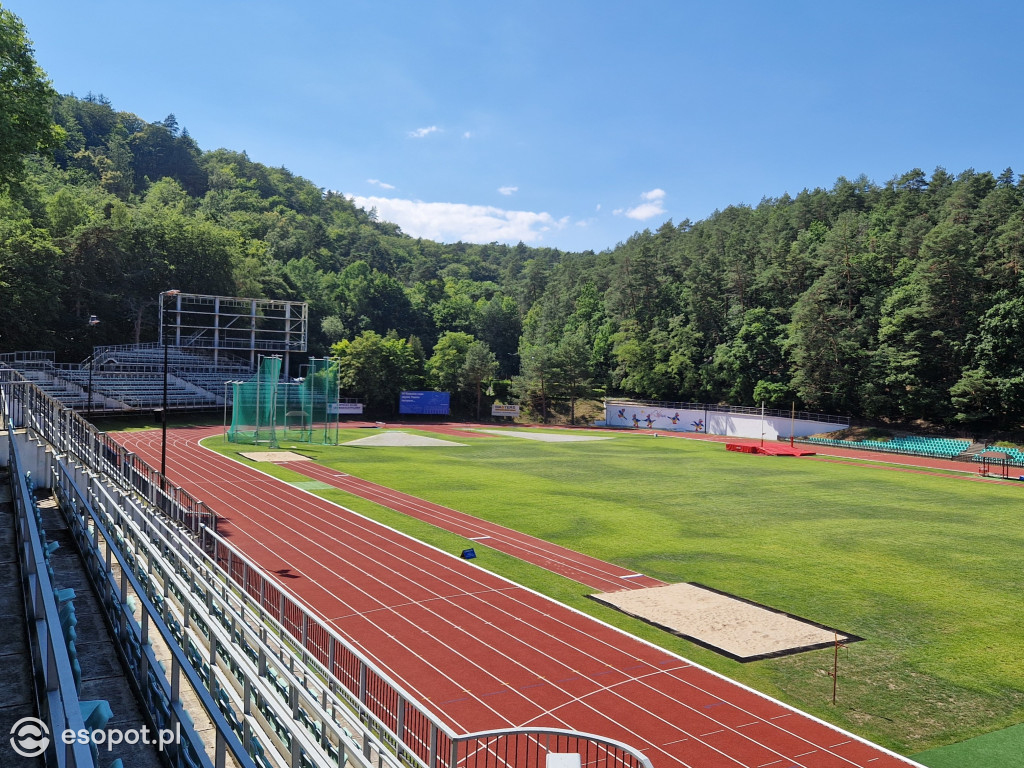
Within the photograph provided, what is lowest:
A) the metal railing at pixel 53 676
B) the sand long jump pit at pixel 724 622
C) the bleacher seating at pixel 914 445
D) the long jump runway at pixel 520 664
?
the long jump runway at pixel 520 664

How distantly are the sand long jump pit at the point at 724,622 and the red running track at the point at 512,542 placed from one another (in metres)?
0.86

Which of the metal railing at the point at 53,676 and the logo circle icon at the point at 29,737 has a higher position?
the metal railing at the point at 53,676

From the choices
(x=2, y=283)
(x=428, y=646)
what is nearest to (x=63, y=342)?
(x=2, y=283)

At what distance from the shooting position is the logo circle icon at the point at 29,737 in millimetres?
4941

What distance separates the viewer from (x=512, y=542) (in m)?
20.8

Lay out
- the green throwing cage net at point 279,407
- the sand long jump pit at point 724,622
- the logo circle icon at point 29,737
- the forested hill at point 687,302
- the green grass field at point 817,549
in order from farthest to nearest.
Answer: the forested hill at point 687,302 → the green throwing cage net at point 279,407 → the sand long jump pit at point 724,622 → the green grass field at point 817,549 → the logo circle icon at point 29,737

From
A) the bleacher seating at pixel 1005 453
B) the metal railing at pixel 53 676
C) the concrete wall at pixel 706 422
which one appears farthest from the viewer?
the concrete wall at pixel 706 422

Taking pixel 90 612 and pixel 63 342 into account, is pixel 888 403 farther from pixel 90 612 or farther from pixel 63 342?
pixel 63 342

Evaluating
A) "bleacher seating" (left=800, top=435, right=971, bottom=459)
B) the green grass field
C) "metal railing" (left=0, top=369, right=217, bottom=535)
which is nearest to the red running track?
the green grass field

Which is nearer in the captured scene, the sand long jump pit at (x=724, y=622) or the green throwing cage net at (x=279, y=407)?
the sand long jump pit at (x=724, y=622)

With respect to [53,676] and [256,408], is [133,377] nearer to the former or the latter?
[256,408]

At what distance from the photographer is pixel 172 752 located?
5.85m

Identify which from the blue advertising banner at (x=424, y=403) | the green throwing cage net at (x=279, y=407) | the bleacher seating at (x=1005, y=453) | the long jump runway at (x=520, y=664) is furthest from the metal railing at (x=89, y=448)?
the blue advertising banner at (x=424, y=403)

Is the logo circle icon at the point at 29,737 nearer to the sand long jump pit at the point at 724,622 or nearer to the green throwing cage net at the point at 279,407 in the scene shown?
the sand long jump pit at the point at 724,622
